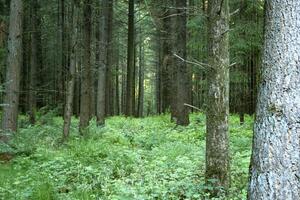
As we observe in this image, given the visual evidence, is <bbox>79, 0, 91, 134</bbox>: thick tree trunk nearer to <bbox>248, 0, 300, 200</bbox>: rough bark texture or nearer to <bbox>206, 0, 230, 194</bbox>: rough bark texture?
<bbox>206, 0, 230, 194</bbox>: rough bark texture

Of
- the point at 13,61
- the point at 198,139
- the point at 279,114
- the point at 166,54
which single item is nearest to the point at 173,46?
the point at 166,54

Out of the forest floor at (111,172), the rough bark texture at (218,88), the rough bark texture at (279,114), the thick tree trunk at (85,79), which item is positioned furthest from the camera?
the thick tree trunk at (85,79)

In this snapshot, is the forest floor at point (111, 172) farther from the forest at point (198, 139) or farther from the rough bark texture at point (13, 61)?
the rough bark texture at point (13, 61)

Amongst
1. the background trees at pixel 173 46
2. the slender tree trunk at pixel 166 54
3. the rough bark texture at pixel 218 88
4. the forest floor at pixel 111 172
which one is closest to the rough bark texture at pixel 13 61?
the forest floor at pixel 111 172

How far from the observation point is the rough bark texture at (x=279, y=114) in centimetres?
342

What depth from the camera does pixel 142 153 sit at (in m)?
9.80

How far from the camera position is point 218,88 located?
600cm

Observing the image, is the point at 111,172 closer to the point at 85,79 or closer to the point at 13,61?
the point at 13,61

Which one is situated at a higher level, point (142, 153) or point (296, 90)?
point (296, 90)

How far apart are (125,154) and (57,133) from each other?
21.4 ft

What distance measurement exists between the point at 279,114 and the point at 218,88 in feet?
8.35

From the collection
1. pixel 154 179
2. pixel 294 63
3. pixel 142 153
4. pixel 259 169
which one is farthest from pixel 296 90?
pixel 142 153

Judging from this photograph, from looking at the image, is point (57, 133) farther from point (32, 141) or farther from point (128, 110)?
point (128, 110)

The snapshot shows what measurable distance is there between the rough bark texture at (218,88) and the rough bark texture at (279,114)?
238cm
